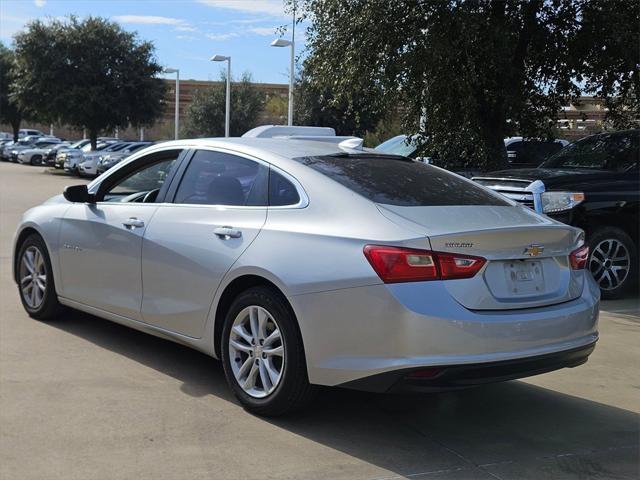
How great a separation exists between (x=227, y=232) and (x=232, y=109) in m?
39.7

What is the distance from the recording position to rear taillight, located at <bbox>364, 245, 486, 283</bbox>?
145 inches

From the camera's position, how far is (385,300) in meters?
3.65

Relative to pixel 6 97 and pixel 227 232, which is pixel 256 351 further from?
pixel 6 97

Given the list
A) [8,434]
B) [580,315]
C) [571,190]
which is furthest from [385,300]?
[571,190]

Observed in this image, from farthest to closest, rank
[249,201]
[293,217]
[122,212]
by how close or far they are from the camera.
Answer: [122,212] → [249,201] → [293,217]

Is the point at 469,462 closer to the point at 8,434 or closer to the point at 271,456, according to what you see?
the point at 271,456

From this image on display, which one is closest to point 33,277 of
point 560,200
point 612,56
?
point 560,200

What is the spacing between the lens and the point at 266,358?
4.22 metres

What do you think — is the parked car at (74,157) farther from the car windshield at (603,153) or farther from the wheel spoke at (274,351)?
the wheel spoke at (274,351)

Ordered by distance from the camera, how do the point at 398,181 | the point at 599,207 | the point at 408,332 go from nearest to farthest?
the point at 408,332, the point at 398,181, the point at 599,207

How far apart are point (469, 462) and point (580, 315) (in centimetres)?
106

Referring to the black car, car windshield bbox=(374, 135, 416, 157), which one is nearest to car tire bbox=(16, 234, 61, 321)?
the black car

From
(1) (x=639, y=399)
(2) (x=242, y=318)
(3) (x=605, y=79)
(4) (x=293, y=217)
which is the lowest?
(1) (x=639, y=399)

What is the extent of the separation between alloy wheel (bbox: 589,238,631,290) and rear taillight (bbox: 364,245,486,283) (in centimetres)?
484
